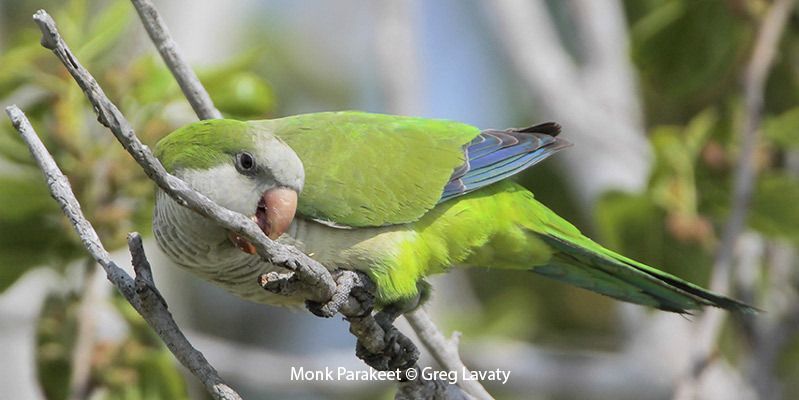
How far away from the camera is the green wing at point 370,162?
307cm

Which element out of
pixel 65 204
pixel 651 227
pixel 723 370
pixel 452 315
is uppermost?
pixel 65 204

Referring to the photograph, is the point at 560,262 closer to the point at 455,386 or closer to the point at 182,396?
the point at 455,386

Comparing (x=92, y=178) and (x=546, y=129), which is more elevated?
A: (x=92, y=178)

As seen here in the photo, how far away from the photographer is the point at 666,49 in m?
4.06

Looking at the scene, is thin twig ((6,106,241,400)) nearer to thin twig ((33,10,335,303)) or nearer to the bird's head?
thin twig ((33,10,335,303))

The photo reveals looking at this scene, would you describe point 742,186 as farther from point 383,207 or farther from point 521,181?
point 521,181

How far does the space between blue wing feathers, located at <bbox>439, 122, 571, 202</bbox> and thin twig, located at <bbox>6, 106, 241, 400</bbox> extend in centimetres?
121

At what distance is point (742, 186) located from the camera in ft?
11.7

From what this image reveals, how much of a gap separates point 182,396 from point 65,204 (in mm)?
1326

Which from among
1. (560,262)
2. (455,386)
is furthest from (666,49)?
(455,386)

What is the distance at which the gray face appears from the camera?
108 inches

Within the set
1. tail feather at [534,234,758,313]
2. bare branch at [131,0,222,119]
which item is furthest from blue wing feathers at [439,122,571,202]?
bare branch at [131,0,222,119]

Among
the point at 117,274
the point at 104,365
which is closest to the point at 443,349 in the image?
the point at 117,274

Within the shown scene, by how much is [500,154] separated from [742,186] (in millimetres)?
907
